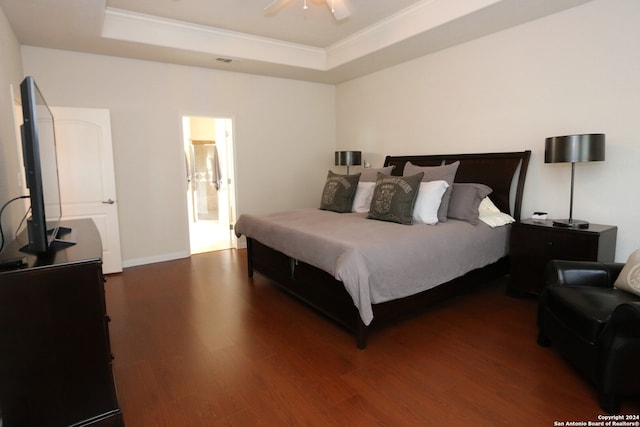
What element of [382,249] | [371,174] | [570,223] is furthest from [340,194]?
[570,223]

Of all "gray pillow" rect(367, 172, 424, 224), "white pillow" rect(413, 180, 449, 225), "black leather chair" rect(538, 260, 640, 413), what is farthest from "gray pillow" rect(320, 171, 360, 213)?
"black leather chair" rect(538, 260, 640, 413)

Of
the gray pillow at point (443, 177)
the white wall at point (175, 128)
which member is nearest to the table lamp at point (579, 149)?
the gray pillow at point (443, 177)

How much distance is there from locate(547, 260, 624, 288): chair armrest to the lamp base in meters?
0.65

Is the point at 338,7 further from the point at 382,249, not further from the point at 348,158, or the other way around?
the point at 348,158

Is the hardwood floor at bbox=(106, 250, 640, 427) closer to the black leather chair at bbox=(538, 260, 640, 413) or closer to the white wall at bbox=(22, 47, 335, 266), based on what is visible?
the black leather chair at bbox=(538, 260, 640, 413)

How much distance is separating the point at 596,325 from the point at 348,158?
3.86m

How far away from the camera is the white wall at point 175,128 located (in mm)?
4328

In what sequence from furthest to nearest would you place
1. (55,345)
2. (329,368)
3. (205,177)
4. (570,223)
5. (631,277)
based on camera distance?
(205,177) → (570,223) → (329,368) → (631,277) → (55,345)

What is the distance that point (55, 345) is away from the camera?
1652 millimetres

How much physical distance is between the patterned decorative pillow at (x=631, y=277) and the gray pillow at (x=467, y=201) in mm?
1261

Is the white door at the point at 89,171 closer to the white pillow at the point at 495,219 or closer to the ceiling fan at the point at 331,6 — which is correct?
the ceiling fan at the point at 331,6

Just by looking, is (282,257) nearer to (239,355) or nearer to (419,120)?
(239,355)

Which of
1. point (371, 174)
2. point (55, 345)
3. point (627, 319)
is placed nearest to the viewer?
point (55, 345)

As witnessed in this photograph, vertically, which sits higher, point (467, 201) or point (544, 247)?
point (467, 201)
